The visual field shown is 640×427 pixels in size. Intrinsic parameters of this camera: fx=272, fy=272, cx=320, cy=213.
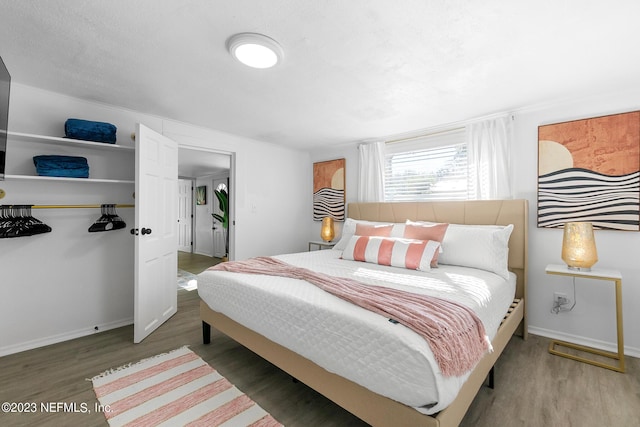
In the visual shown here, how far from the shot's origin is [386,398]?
49.3 inches

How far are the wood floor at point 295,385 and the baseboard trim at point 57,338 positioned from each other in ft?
0.24

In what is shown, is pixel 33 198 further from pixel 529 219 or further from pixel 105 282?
pixel 529 219

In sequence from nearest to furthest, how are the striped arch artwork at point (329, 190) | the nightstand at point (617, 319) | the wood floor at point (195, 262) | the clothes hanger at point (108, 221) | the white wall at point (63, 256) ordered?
the nightstand at point (617, 319) → the white wall at point (63, 256) → the clothes hanger at point (108, 221) → the striped arch artwork at point (329, 190) → the wood floor at point (195, 262)

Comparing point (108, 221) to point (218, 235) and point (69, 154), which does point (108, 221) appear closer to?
point (69, 154)

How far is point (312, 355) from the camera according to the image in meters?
1.50

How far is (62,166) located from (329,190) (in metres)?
3.35

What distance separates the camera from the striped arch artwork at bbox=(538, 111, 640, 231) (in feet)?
7.73

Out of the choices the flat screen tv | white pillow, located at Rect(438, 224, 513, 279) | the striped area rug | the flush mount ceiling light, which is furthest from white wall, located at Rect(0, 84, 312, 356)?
white pillow, located at Rect(438, 224, 513, 279)

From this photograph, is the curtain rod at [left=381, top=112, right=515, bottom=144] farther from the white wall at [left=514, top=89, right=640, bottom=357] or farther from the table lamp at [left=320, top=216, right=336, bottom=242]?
the table lamp at [left=320, top=216, right=336, bottom=242]

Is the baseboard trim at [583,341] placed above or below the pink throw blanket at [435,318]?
below

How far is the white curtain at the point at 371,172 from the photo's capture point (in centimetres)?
402

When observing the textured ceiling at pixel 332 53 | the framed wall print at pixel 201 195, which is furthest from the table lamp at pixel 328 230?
the framed wall print at pixel 201 195

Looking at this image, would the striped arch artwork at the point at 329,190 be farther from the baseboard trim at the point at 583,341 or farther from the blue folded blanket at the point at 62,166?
the blue folded blanket at the point at 62,166

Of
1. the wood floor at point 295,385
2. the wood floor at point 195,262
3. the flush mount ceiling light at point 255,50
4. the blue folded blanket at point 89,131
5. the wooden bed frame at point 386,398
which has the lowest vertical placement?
the wood floor at point 295,385
